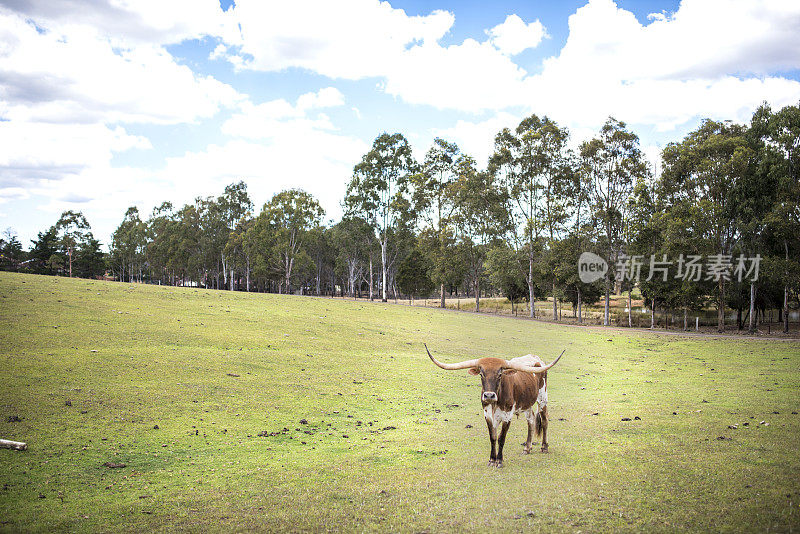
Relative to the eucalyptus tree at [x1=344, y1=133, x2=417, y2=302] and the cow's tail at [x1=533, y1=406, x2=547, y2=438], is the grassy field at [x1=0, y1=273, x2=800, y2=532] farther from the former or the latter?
the eucalyptus tree at [x1=344, y1=133, x2=417, y2=302]

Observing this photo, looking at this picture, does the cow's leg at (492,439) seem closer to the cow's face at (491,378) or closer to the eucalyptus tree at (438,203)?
the cow's face at (491,378)

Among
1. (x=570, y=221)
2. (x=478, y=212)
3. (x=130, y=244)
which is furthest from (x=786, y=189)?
(x=130, y=244)

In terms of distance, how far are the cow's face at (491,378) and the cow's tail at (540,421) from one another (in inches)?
59.4

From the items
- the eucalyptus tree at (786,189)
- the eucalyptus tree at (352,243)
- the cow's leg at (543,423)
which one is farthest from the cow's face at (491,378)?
the eucalyptus tree at (352,243)

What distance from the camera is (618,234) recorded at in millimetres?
56562

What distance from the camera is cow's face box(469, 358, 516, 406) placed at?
8.31 m

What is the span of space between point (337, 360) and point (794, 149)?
4715cm

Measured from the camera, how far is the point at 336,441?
Result: 10781mm

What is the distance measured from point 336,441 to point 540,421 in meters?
4.48

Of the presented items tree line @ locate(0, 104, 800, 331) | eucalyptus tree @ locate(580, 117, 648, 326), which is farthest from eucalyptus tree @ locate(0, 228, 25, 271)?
eucalyptus tree @ locate(580, 117, 648, 326)

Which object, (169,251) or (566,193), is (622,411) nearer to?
(566,193)

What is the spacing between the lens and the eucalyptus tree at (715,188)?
46.5 meters

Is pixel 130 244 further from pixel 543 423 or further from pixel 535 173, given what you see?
pixel 543 423

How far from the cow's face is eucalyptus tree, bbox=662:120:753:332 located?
4737cm
